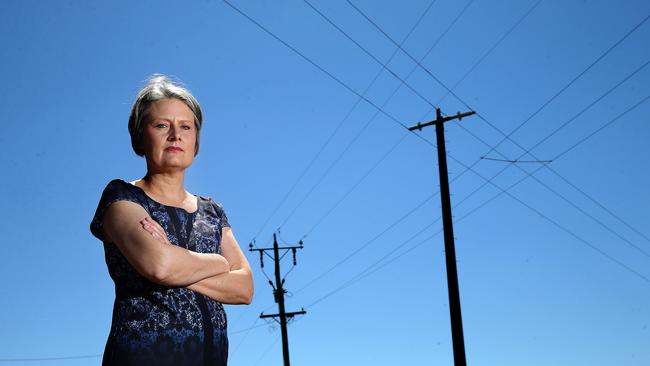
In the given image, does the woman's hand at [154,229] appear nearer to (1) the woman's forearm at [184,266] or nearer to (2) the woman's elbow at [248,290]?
(1) the woman's forearm at [184,266]

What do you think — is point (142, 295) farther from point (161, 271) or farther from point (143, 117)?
point (143, 117)

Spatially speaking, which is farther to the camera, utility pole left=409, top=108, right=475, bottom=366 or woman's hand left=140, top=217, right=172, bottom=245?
utility pole left=409, top=108, right=475, bottom=366

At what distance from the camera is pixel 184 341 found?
226 centimetres

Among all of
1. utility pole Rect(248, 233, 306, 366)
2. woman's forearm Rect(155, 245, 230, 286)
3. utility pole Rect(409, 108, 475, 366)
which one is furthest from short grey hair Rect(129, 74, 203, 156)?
utility pole Rect(248, 233, 306, 366)

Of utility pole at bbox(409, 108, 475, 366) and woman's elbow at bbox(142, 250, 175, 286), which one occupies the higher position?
utility pole at bbox(409, 108, 475, 366)

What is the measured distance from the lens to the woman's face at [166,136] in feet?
7.91

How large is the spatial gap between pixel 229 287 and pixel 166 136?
565 millimetres

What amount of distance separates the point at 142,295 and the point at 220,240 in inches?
16.7

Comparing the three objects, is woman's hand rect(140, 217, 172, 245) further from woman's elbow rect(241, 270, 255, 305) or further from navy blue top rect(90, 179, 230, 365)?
woman's elbow rect(241, 270, 255, 305)

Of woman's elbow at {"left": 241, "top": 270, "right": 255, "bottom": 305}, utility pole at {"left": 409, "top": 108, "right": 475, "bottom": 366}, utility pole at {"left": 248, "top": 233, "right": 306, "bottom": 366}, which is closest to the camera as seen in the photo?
woman's elbow at {"left": 241, "top": 270, "right": 255, "bottom": 305}

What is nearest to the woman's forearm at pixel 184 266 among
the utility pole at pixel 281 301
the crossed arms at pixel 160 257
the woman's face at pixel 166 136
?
the crossed arms at pixel 160 257

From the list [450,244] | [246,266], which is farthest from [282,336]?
A: [246,266]

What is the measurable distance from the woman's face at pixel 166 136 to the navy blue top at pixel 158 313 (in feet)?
0.43

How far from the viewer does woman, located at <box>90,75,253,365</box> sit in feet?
7.34
